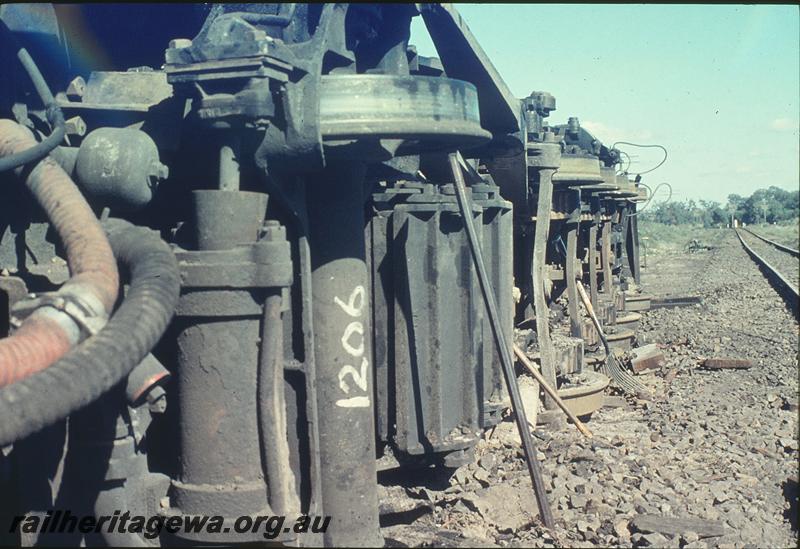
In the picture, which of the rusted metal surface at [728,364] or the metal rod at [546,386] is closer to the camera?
the metal rod at [546,386]

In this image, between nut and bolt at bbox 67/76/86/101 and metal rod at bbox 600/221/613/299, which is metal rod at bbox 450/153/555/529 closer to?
nut and bolt at bbox 67/76/86/101

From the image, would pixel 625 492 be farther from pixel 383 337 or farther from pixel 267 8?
pixel 267 8

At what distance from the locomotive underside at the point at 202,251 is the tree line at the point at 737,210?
45.7m

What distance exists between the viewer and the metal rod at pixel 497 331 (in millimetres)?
4188

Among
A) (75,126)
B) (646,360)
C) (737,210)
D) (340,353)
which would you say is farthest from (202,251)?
(737,210)

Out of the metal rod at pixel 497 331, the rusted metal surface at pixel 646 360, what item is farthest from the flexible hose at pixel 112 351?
the rusted metal surface at pixel 646 360

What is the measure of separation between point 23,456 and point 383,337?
5.74 feet

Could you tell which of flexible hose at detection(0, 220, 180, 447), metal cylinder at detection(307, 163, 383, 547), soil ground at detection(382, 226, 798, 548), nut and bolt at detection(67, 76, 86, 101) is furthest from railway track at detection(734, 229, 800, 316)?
flexible hose at detection(0, 220, 180, 447)

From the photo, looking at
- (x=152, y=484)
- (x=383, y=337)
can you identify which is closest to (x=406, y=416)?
(x=383, y=337)

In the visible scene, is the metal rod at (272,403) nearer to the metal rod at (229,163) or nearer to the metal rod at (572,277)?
the metal rod at (229,163)

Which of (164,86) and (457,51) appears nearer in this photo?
(164,86)

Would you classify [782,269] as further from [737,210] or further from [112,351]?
[737,210]

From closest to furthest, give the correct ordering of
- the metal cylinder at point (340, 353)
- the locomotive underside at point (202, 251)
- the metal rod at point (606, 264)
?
the locomotive underside at point (202, 251), the metal cylinder at point (340, 353), the metal rod at point (606, 264)

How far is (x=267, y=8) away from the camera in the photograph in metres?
3.02
